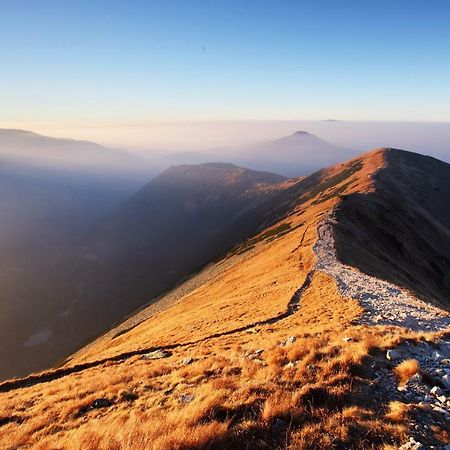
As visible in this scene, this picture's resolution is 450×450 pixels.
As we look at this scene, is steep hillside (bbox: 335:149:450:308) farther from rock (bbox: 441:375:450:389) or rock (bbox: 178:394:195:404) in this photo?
rock (bbox: 178:394:195:404)

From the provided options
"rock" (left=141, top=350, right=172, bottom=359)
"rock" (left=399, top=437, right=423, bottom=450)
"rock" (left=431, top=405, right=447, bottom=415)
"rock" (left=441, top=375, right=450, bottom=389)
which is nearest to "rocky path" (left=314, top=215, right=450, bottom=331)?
"rock" (left=441, top=375, right=450, bottom=389)

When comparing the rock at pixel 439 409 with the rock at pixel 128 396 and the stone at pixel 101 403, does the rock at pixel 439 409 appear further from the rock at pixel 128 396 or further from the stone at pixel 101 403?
the stone at pixel 101 403

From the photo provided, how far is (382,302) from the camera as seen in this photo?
2469 centimetres

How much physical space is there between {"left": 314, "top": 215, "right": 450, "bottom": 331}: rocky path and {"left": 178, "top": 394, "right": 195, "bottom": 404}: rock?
12229 millimetres

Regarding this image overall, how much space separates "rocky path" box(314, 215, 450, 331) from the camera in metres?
20.3

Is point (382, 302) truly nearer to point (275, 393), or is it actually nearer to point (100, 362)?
point (275, 393)

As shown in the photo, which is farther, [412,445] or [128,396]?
[128,396]

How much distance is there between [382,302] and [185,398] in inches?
716

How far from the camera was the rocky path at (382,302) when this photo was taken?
2027 cm

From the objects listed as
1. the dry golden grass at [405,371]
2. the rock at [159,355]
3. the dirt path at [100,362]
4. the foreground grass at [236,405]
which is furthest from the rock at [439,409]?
the dirt path at [100,362]

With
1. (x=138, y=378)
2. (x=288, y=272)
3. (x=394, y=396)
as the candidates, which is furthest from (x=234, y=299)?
(x=394, y=396)

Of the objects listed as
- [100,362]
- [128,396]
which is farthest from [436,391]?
[100,362]

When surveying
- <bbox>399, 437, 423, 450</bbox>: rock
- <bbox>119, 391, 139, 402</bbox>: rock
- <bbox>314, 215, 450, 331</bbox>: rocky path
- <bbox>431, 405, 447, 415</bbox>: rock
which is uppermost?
<bbox>399, 437, 423, 450</bbox>: rock

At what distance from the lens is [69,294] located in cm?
18438
